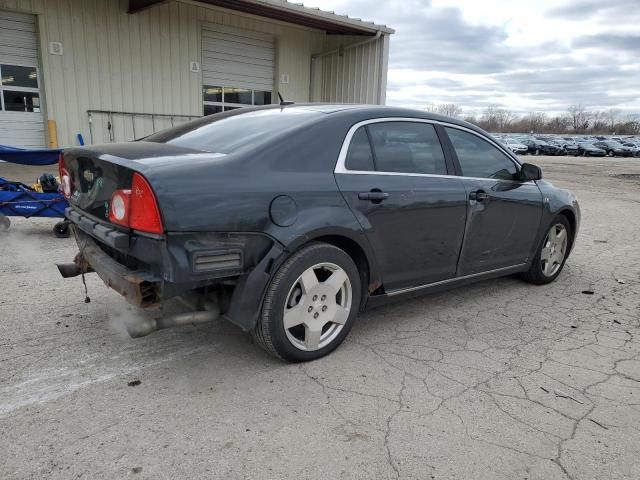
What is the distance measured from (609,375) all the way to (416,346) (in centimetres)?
123

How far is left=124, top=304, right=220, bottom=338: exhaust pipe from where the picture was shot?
2.74 meters

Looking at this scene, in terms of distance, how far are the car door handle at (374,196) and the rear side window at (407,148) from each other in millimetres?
194

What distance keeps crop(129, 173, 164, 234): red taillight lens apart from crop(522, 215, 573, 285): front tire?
3732 mm

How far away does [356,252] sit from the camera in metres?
3.36

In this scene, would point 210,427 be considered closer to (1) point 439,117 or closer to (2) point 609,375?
(2) point 609,375

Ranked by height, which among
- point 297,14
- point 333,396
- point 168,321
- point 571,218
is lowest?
point 333,396

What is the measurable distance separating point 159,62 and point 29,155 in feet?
27.1

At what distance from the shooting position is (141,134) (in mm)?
13383

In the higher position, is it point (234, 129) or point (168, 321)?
point (234, 129)

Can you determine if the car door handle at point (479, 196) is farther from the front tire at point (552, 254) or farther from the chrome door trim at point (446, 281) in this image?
the front tire at point (552, 254)

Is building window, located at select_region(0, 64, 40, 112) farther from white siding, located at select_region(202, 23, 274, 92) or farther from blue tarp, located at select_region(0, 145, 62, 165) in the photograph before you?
blue tarp, located at select_region(0, 145, 62, 165)

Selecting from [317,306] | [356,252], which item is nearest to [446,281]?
[356,252]

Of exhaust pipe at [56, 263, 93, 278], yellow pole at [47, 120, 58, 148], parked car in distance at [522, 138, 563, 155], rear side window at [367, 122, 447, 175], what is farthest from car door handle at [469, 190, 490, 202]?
parked car in distance at [522, 138, 563, 155]

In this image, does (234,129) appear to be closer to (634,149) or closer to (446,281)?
(446,281)
